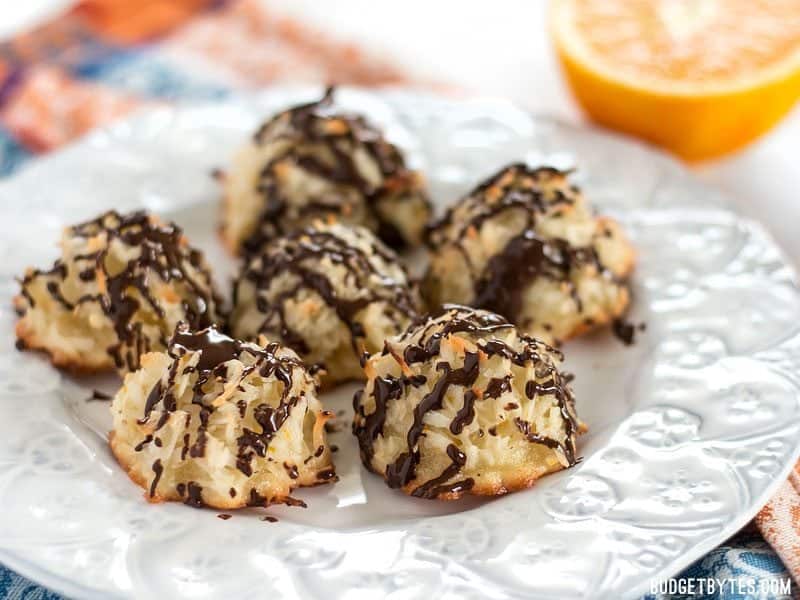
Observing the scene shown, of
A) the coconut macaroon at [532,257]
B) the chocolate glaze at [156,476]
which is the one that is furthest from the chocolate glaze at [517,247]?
the chocolate glaze at [156,476]

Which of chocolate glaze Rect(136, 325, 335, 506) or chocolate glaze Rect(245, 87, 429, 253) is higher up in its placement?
chocolate glaze Rect(245, 87, 429, 253)

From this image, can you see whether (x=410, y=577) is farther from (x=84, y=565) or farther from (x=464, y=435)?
(x=84, y=565)

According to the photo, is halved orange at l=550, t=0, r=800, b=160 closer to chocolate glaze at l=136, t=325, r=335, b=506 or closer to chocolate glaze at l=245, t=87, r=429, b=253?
chocolate glaze at l=245, t=87, r=429, b=253

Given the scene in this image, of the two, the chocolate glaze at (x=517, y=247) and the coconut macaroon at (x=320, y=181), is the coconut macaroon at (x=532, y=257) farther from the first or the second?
the coconut macaroon at (x=320, y=181)

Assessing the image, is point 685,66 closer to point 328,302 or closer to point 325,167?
point 325,167

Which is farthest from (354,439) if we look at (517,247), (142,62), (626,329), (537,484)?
(142,62)

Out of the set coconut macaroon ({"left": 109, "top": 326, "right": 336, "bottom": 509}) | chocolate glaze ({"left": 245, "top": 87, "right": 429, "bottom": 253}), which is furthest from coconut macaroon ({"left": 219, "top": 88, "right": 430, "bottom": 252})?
coconut macaroon ({"left": 109, "top": 326, "right": 336, "bottom": 509})

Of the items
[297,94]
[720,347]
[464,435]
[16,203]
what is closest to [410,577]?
[464,435]
